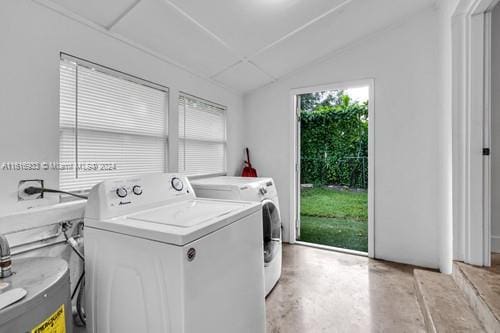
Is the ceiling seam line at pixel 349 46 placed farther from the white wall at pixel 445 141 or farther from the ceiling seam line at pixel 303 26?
the ceiling seam line at pixel 303 26

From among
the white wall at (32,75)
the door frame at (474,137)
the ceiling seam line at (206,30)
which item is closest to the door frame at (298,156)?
the door frame at (474,137)

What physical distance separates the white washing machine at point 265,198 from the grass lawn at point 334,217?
1.28 metres

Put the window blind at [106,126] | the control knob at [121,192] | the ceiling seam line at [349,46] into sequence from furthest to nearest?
the ceiling seam line at [349,46] < the window blind at [106,126] < the control knob at [121,192]

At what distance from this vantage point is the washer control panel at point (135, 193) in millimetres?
1226

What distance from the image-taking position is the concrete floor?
1.69 m

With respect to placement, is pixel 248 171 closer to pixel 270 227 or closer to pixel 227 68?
pixel 270 227

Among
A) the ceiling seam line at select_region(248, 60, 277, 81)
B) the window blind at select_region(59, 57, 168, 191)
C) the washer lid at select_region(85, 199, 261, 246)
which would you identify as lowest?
the washer lid at select_region(85, 199, 261, 246)

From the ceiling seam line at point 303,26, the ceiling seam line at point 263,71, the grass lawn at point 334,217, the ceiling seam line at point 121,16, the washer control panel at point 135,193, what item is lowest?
the grass lawn at point 334,217

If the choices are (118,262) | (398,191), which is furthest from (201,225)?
(398,191)

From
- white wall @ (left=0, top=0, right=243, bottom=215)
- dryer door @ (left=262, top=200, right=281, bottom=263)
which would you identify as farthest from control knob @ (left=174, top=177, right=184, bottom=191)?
dryer door @ (left=262, top=200, right=281, bottom=263)

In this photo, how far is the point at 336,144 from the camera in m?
3.68

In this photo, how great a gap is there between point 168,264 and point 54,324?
42 cm

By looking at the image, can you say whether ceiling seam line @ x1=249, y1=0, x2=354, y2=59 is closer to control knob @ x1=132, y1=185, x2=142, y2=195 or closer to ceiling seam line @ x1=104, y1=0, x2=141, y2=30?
ceiling seam line @ x1=104, y1=0, x2=141, y2=30

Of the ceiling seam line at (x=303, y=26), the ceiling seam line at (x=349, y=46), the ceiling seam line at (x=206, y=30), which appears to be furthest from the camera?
the ceiling seam line at (x=349, y=46)
